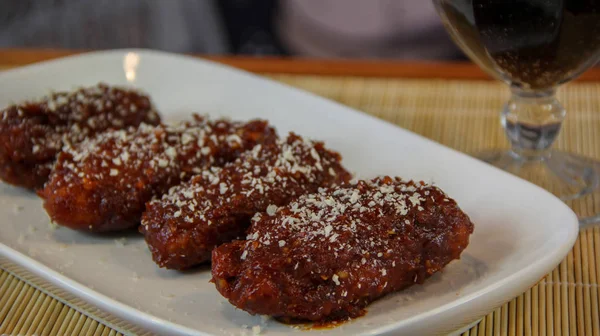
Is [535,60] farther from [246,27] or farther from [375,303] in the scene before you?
[246,27]

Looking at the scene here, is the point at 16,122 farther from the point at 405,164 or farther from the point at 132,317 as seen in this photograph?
the point at 405,164

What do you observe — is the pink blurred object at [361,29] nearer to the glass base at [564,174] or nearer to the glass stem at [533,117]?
the glass base at [564,174]

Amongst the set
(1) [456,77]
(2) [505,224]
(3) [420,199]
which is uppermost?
(3) [420,199]

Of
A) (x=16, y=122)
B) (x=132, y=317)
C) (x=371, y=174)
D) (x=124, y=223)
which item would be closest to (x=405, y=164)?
(x=371, y=174)

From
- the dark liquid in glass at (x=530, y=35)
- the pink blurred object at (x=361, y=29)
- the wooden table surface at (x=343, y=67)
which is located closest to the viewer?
the dark liquid in glass at (x=530, y=35)

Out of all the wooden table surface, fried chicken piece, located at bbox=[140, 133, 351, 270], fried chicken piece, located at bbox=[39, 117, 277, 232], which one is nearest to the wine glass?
fried chicken piece, located at bbox=[140, 133, 351, 270]

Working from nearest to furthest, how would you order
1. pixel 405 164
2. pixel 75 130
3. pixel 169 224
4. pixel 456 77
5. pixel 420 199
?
pixel 420 199, pixel 169 224, pixel 405 164, pixel 75 130, pixel 456 77

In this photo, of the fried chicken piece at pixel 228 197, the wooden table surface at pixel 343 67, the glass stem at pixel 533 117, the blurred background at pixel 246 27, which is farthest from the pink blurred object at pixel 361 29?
the fried chicken piece at pixel 228 197

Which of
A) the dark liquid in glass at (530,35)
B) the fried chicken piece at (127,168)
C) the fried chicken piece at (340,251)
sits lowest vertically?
the fried chicken piece at (127,168)
